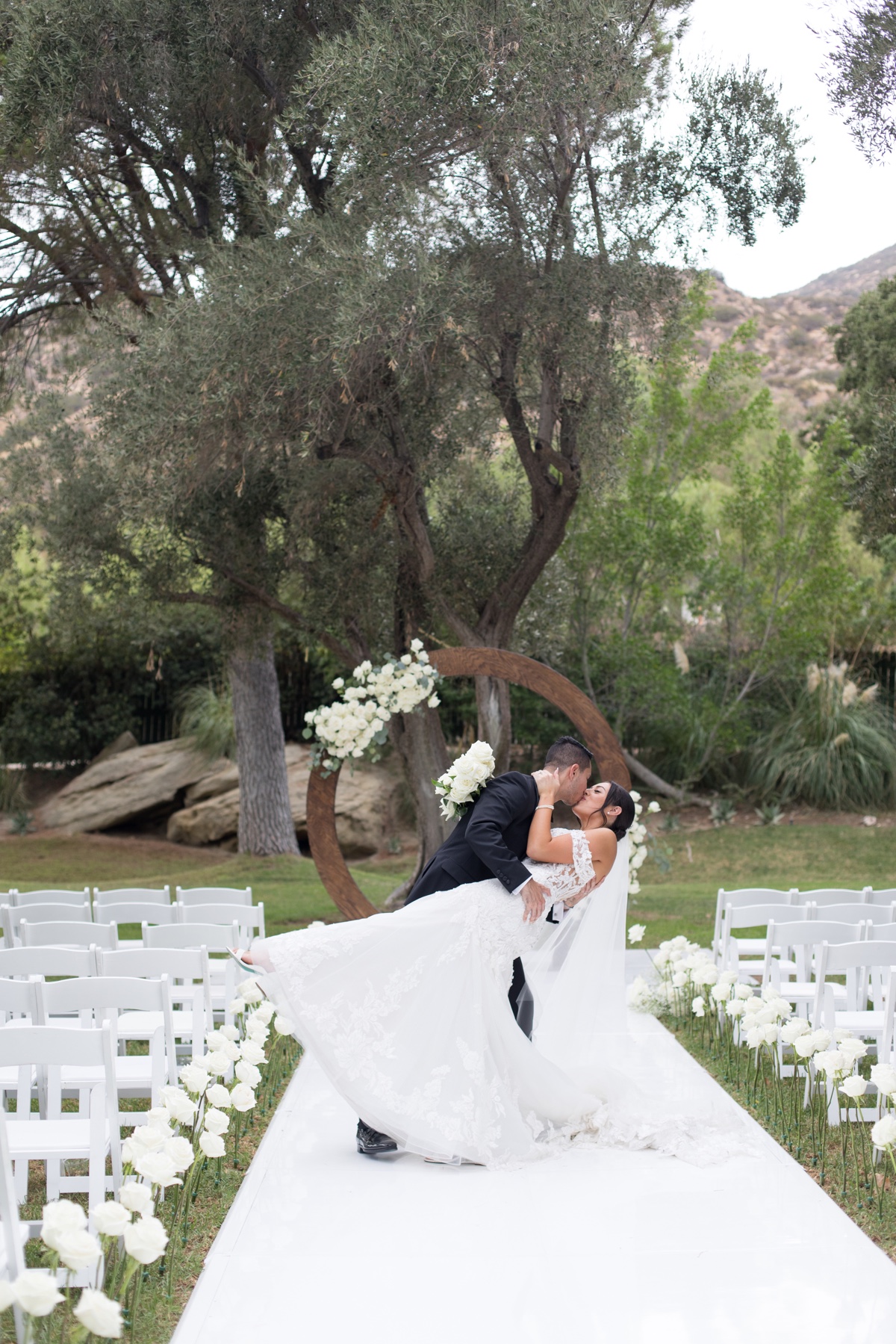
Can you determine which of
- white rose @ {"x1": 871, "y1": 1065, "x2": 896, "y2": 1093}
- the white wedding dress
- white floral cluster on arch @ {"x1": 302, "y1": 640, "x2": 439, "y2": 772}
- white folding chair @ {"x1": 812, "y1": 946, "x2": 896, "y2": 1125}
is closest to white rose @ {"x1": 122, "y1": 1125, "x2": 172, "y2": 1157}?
the white wedding dress

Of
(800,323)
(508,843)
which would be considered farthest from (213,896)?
(800,323)

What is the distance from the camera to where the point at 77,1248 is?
2.44 m

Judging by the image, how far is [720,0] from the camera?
10062mm

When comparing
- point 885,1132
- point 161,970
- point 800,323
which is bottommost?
point 885,1132

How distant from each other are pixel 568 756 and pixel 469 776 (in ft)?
1.50

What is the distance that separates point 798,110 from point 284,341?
16.3ft

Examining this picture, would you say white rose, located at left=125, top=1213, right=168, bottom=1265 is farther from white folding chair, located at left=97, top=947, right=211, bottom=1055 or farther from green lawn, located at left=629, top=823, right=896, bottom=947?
green lawn, located at left=629, top=823, right=896, bottom=947

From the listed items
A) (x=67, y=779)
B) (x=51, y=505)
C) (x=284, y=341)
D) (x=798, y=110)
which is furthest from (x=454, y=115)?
(x=67, y=779)

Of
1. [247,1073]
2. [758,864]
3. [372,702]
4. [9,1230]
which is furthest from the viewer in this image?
[758,864]

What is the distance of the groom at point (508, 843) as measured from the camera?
192 inches

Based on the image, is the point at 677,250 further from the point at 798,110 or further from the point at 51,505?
the point at 51,505

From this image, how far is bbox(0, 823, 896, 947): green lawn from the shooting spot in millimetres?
11664

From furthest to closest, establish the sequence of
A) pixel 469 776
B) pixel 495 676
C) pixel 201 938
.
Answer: pixel 495 676
pixel 201 938
pixel 469 776

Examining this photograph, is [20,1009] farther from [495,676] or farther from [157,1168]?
[495,676]
